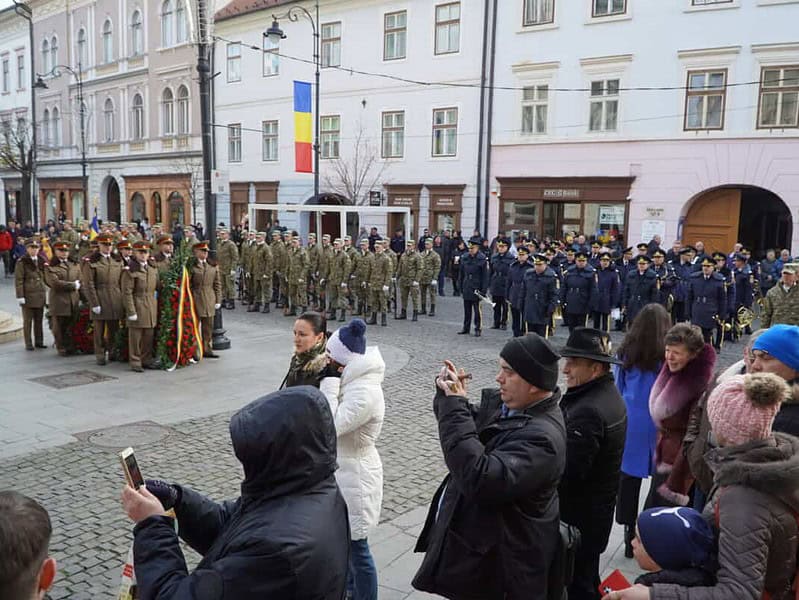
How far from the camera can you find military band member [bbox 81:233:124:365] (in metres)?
11.1

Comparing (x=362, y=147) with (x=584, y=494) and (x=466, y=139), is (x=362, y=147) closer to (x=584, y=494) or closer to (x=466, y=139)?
(x=466, y=139)

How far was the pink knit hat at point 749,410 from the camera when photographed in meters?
2.63

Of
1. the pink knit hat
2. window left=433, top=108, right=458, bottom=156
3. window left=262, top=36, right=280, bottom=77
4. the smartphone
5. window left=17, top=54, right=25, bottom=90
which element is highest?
window left=17, top=54, right=25, bottom=90

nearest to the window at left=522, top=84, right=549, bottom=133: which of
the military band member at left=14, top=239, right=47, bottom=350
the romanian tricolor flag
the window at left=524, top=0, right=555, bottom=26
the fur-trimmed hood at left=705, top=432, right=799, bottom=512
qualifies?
the window at left=524, top=0, right=555, bottom=26

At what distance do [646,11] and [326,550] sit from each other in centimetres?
2331

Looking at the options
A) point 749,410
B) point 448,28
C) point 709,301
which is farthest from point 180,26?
point 749,410

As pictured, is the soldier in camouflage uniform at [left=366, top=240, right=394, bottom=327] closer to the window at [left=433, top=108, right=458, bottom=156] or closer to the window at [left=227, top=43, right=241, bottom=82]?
the window at [left=433, top=108, right=458, bottom=156]

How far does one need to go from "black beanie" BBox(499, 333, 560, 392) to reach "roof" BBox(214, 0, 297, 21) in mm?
30622

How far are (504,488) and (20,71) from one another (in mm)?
54721

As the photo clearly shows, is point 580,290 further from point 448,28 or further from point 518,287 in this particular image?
point 448,28

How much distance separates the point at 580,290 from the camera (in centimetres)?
1435

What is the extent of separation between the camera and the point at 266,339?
45.7 ft

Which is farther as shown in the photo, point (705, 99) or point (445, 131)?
point (445, 131)

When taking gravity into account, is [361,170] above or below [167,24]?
below
